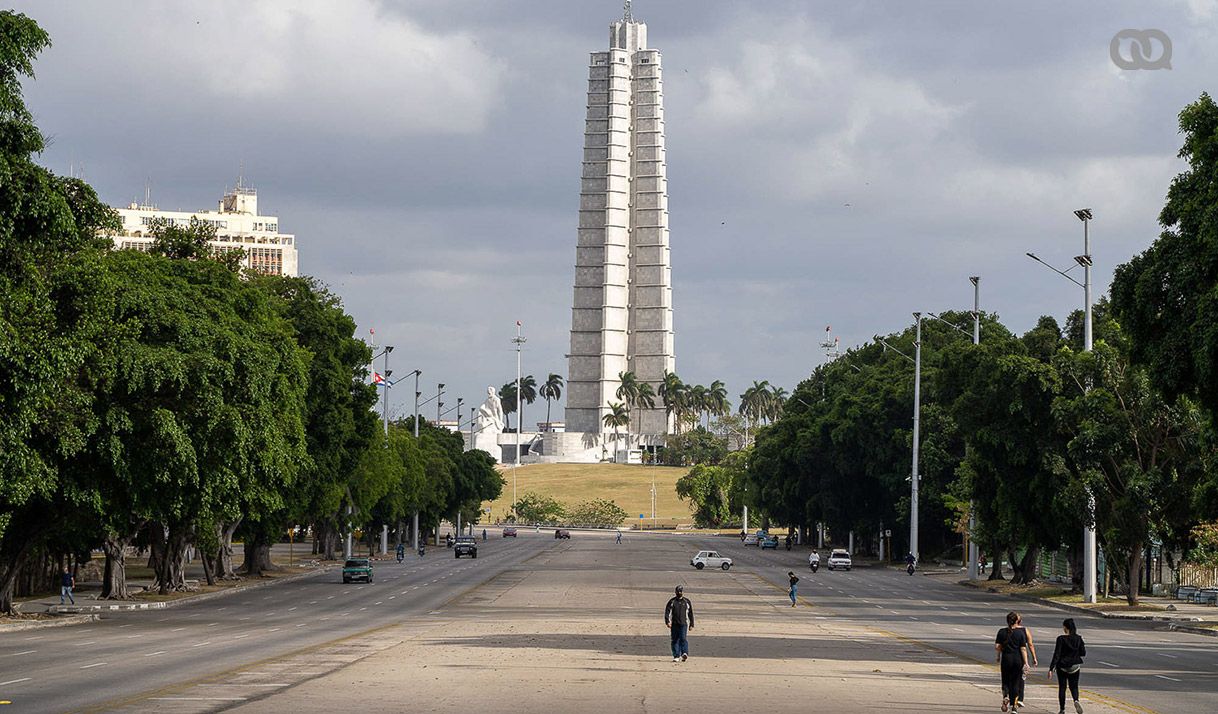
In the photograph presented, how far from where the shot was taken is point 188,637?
36656mm

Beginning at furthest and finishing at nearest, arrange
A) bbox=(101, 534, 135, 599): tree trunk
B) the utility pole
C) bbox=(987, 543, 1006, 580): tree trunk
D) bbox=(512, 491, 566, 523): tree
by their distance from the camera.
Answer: bbox=(512, 491, 566, 523): tree, the utility pole, bbox=(987, 543, 1006, 580): tree trunk, bbox=(101, 534, 135, 599): tree trunk

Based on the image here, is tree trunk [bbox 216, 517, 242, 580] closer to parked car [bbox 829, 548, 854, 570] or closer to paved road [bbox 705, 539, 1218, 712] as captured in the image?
paved road [bbox 705, 539, 1218, 712]

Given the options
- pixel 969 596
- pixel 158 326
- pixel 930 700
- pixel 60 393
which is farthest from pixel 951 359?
pixel 930 700

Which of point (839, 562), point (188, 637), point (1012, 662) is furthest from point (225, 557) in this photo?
point (1012, 662)

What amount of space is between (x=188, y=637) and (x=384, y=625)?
600cm

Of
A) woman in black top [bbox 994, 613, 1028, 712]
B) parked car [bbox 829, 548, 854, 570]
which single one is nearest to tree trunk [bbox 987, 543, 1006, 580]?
parked car [bbox 829, 548, 854, 570]

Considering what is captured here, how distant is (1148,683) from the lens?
87.5 feet

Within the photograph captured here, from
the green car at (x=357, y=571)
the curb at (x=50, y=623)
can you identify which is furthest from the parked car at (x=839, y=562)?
the curb at (x=50, y=623)

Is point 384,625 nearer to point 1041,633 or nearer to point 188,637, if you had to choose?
point 188,637

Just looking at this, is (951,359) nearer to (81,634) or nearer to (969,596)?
(969,596)

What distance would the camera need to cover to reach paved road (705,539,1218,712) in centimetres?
2562

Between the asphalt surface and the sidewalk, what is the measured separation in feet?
2.28

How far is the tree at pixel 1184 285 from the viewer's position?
95.0 feet

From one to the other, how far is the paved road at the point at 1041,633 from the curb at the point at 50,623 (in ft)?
70.0
